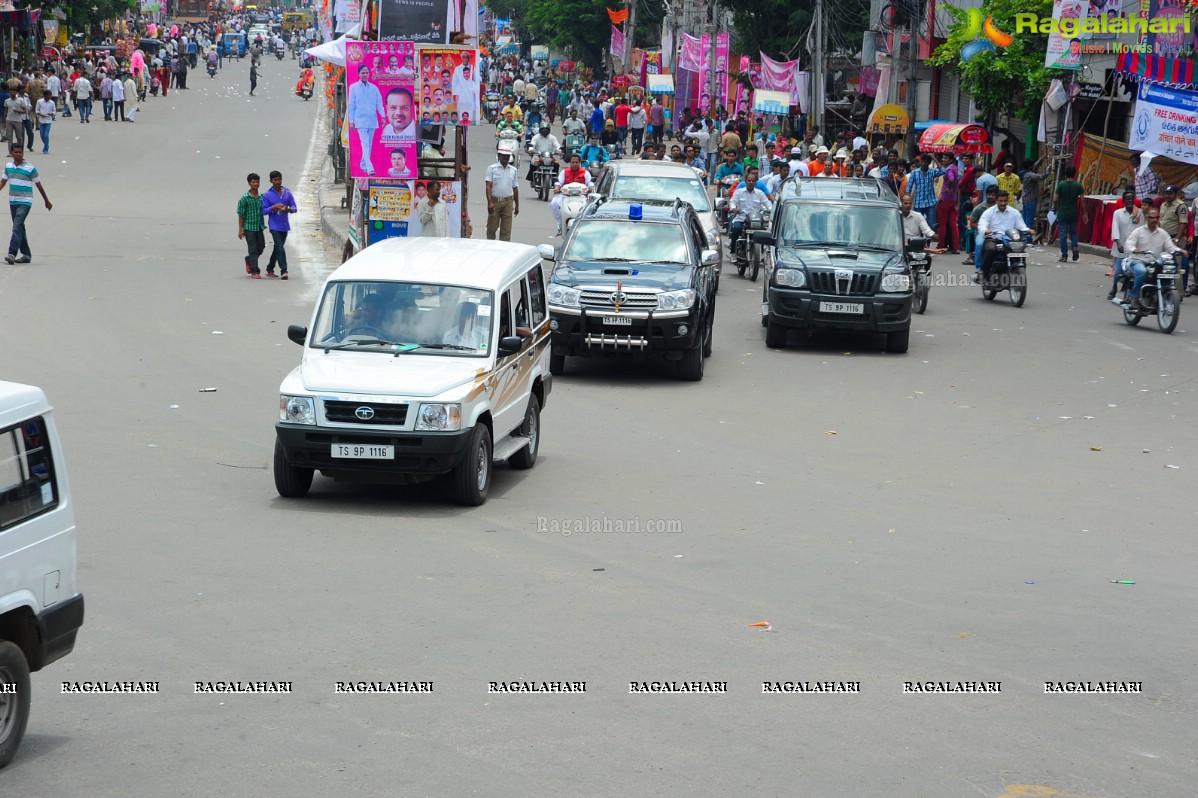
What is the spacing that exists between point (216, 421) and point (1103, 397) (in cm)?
937

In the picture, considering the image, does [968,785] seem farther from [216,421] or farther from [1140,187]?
[1140,187]

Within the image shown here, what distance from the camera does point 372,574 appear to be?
8805 millimetres

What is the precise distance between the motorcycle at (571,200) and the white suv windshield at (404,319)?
1529 centimetres

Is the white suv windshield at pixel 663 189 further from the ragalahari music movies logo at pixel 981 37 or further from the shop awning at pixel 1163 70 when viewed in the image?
the ragalahari music movies logo at pixel 981 37

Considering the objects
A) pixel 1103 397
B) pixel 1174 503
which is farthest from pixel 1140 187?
pixel 1174 503

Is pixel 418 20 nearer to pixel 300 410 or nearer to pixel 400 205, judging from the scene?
pixel 400 205

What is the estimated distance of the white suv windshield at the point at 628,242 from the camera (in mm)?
17266

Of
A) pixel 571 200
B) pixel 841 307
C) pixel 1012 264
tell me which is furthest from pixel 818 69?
pixel 841 307

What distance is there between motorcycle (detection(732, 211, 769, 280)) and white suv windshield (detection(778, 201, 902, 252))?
17.3ft

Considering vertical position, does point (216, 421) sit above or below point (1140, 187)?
below

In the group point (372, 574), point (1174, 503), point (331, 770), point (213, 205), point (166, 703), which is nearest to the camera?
point (331, 770)

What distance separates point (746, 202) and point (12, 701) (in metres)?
21.5

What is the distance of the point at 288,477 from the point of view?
10.6m

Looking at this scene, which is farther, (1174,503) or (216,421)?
(216,421)
